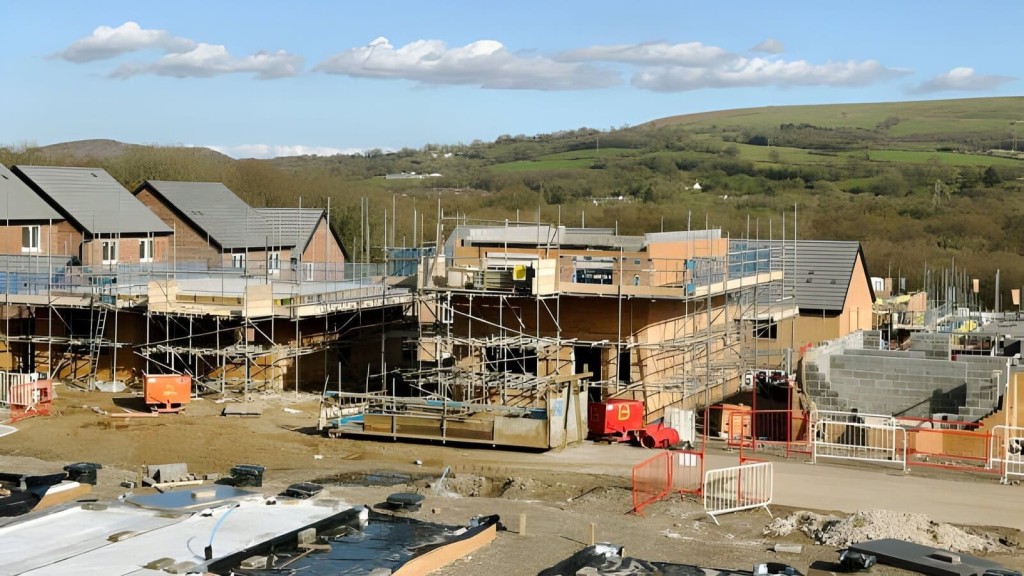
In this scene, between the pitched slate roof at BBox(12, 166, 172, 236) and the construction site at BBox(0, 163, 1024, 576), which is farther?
the pitched slate roof at BBox(12, 166, 172, 236)

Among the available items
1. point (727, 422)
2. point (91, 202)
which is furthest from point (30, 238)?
point (727, 422)

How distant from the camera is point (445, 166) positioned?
17200 centimetres

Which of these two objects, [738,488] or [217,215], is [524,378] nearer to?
[738,488]

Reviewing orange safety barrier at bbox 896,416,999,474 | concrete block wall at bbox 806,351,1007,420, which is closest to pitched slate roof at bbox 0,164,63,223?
concrete block wall at bbox 806,351,1007,420

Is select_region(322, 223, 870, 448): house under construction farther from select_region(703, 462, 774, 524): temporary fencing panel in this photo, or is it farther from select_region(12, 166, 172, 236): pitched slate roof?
select_region(12, 166, 172, 236): pitched slate roof

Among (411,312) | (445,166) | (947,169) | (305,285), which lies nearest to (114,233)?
(305,285)

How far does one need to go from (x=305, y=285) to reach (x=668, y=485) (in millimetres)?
20538

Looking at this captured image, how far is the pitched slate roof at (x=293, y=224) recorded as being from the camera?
2013 inches

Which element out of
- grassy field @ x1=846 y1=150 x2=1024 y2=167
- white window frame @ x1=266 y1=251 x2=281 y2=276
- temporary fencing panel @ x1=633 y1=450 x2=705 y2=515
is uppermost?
grassy field @ x1=846 y1=150 x2=1024 y2=167

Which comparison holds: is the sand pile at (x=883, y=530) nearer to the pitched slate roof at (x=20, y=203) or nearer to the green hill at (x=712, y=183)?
the green hill at (x=712, y=183)

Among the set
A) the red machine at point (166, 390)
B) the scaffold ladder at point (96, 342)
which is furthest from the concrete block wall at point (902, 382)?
the scaffold ladder at point (96, 342)

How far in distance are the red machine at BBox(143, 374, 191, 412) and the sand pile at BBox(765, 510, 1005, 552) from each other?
16254 mm

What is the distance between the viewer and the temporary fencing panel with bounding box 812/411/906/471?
84.9 ft

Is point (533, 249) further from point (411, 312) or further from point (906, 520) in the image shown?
point (906, 520)
